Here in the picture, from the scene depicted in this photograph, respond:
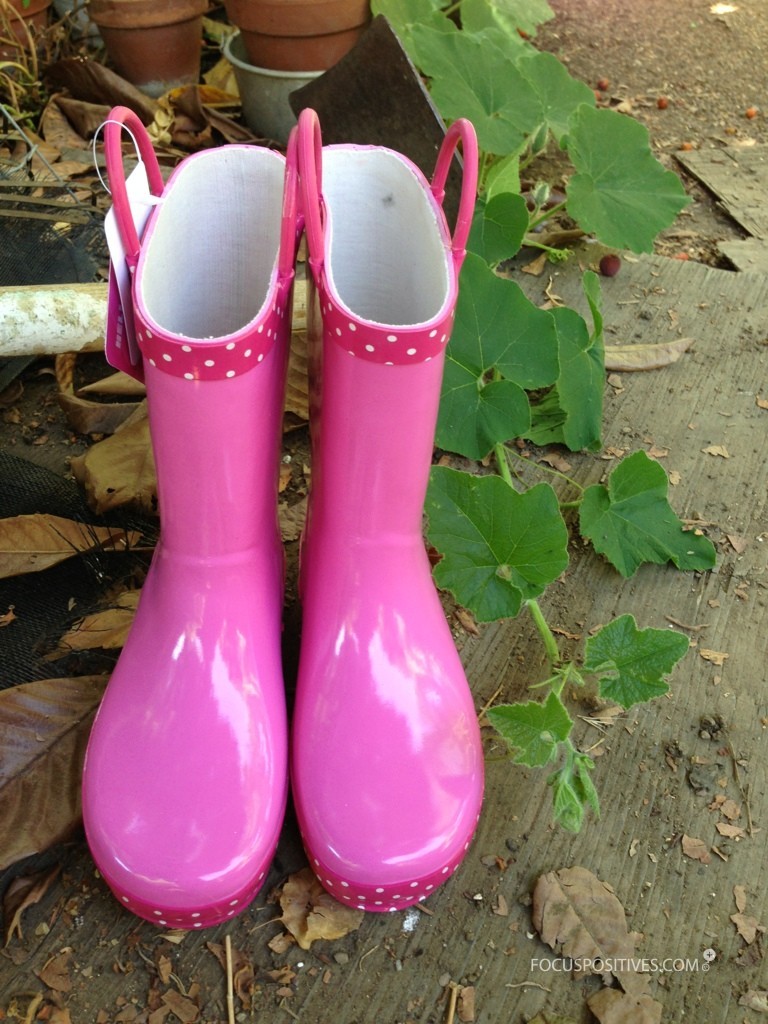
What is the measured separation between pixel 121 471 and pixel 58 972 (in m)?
0.61

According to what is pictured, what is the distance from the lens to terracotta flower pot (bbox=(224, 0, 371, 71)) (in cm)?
190

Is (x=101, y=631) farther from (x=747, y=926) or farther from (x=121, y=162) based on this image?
(x=747, y=926)

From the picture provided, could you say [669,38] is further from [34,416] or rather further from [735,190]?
[34,416]

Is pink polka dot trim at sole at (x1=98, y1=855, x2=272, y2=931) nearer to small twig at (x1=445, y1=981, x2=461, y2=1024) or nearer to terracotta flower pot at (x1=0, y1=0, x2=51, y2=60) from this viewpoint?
small twig at (x1=445, y1=981, x2=461, y2=1024)

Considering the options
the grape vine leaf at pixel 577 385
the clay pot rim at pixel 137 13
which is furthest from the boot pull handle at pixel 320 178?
the clay pot rim at pixel 137 13

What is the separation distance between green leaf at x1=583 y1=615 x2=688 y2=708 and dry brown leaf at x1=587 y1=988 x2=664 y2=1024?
26 centimetres

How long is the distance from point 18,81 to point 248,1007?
2.17 m

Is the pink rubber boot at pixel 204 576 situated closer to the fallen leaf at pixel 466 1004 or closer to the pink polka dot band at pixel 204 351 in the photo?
the pink polka dot band at pixel 204 351

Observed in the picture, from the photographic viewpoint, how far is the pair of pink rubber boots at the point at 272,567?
0.76 m

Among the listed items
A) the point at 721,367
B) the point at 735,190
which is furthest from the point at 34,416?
the point at 735,190

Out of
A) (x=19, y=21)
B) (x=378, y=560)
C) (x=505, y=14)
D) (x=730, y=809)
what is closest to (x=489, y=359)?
(x=378, y=560)

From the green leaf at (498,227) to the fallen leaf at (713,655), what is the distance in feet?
2.16

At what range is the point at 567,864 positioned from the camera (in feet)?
2.92

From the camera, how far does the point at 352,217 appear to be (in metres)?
0.91
